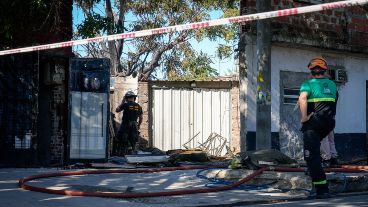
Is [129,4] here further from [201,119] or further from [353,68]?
[353,68]

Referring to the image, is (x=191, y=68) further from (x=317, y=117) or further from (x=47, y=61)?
(x=317, y=117)

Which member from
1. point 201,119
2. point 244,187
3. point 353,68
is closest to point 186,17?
point 201,119

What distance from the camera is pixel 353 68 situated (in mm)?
16641

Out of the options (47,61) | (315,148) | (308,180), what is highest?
(47,61)

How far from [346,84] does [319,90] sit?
9456mm

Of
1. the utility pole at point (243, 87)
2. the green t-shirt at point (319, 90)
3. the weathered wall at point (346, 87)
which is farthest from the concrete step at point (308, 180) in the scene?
the weathered wall at point (346, 87)

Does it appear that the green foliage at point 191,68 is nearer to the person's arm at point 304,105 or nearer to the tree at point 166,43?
the tree at point 166,43

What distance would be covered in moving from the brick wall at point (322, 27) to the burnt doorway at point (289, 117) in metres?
0.96

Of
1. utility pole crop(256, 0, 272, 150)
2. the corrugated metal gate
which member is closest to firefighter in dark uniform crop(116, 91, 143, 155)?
the corrugated metal gate

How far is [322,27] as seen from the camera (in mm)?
15711

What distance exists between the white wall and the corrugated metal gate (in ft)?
12.0

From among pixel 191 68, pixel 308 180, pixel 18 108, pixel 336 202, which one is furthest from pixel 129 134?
pixel 191 68

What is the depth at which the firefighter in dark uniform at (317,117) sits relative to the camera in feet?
23.8

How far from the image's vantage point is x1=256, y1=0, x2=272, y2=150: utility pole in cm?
1222
